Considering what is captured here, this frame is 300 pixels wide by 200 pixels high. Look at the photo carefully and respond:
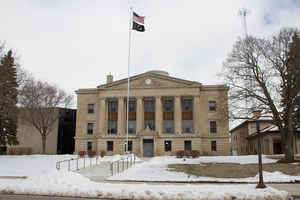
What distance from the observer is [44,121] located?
46.3 metres

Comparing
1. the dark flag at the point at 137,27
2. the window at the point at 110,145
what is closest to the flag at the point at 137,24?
the dark flag at the point at 137,27

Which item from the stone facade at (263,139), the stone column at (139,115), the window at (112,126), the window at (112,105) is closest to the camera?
the stone facade at (263,139)

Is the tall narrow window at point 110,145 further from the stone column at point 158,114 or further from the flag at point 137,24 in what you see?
the flag at point 137,24

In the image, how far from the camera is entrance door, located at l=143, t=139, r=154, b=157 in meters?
44.9

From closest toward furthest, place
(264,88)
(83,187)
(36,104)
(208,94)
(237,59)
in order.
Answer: (83,187) < (264,88) < (237,59) < (36,104) < (208,94)

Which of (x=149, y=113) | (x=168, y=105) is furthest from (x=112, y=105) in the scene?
(x=168, y=105)

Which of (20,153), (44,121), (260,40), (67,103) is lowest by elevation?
(20,153)

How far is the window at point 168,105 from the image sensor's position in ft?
156

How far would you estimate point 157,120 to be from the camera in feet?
150

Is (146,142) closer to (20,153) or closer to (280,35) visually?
(20,153)

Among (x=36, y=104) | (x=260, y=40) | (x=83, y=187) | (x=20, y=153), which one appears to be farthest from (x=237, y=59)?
(x=20, y=153)

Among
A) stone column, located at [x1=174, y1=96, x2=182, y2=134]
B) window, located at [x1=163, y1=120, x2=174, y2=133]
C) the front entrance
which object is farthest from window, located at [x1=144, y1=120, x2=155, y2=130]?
the front entrance

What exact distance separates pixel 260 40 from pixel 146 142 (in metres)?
22.9

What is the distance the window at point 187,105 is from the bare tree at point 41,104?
19.3 metres
